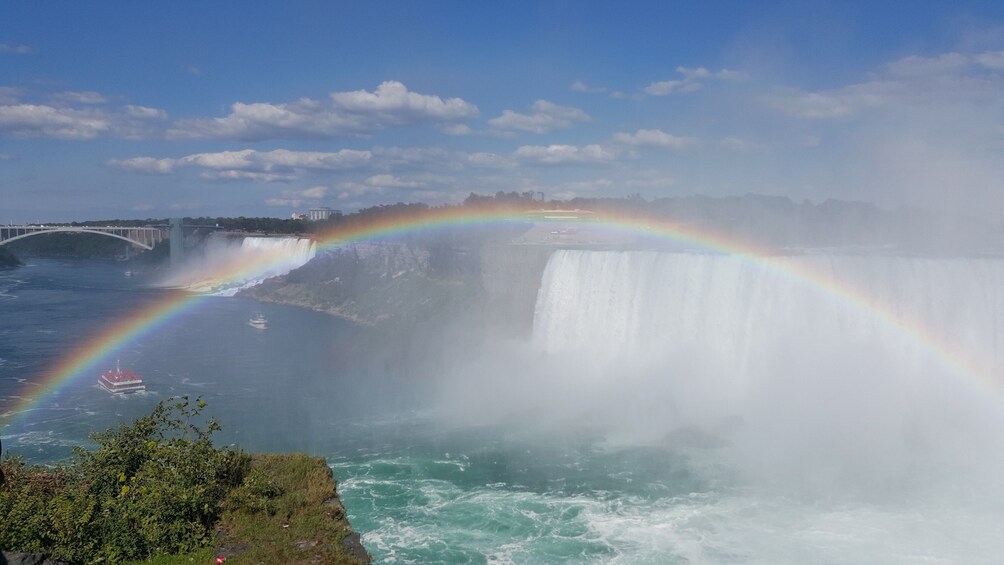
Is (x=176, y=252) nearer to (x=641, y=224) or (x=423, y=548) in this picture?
(x=641, y=224)

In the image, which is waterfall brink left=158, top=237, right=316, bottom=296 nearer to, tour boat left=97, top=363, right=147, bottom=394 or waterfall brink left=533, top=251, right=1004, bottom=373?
tour boat left=97, top=363, right=147, bottom=394

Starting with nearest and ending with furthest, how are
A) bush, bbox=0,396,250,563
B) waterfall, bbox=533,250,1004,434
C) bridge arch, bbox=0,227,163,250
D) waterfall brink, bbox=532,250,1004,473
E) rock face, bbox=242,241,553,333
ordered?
bush, bbox=0,396,250,563, waterfall brink, bbox=532,250,1004,473, waterfall, bbox=533,250,1004,434, rock face, bbox=242,241,553,333, bridge arch, bbox=0,227,163,250

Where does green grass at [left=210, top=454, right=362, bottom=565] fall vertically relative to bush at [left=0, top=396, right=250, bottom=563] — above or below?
below

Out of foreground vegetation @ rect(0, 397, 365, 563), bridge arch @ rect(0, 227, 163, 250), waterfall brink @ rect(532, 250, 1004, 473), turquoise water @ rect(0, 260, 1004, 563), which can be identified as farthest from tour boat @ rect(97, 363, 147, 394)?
bridge arch @ rect(0, 227, 163, 250)

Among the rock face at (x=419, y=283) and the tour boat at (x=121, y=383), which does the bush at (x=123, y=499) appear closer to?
the tour boat at (x=121, y=383)

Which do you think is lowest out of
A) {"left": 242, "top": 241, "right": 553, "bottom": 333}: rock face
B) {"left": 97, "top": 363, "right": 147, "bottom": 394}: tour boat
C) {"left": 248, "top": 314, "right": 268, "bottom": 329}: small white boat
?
{"left": 248, "top": 314, "right": 268, "bottom": 329}: small white boat

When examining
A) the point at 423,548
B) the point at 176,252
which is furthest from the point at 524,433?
the point at 176,252

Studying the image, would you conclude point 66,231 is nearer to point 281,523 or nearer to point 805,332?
point 805,332
